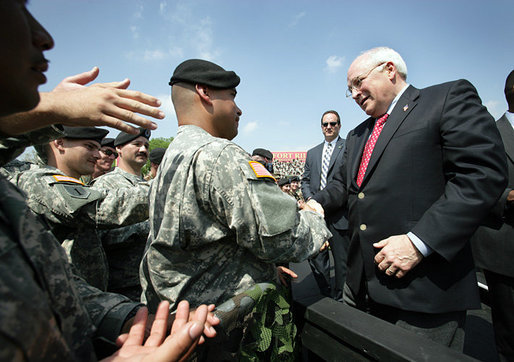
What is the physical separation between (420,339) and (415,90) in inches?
59.8

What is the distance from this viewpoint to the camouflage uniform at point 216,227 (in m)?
1.28

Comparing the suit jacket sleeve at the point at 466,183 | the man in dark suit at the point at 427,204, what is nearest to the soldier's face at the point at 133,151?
the man in dark suit at the point at 427,204

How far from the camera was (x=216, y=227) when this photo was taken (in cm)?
137

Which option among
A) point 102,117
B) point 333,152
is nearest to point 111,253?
Answer: point 102,117

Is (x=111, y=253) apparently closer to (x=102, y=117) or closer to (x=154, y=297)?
(x=154, y=297)

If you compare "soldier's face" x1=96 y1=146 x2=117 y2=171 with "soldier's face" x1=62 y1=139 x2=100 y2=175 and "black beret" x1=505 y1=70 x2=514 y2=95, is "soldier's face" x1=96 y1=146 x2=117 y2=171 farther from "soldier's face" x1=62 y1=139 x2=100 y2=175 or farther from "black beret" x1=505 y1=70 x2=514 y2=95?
"black beret" x1=505 y1=70 x2=514 y2=95

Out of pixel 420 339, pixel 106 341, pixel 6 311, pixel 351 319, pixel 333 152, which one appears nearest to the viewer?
pixel 6 311

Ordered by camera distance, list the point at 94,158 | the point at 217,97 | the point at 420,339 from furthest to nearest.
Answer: the point at 94,158 < the point at 217,97 < the point at 420,339

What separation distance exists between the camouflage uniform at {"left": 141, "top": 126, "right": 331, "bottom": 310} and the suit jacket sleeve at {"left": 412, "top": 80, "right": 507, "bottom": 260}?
25.0 inches

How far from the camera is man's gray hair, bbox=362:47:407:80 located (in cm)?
195

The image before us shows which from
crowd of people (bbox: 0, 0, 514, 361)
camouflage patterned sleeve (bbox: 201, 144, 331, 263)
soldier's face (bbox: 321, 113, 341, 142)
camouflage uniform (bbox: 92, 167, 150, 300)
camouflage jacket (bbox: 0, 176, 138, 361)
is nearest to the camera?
camouflage jacket (bbox: 0, 176, 138, 361)

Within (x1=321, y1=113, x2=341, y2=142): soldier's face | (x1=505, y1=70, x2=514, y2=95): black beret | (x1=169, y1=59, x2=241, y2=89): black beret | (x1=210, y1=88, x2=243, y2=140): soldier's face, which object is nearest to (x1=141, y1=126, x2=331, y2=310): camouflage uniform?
(x1=210, y1=88, x2=243, y2=140): soldier's face

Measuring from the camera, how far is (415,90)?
6.04 ft

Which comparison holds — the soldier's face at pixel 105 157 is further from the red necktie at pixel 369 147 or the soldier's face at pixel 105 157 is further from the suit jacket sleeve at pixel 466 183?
the suit jacket sleeve at pixel 466 183
